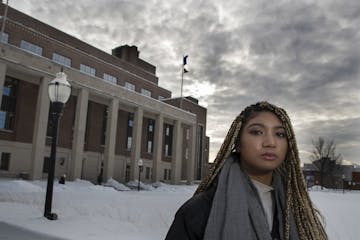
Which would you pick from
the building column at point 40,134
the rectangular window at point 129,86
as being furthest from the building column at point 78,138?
the rectangular window at point 129,86

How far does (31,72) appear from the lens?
34.7 meters

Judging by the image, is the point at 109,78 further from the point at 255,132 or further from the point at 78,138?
the point at 255,132

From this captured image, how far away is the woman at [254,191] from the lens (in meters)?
1.98

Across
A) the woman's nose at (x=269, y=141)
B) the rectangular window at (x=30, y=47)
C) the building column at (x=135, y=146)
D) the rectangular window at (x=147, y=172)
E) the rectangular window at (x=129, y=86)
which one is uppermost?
the rectangular window at (x=30, y=47)

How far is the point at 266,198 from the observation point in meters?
2.28

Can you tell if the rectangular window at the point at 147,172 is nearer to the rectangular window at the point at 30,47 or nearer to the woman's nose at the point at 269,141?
Answer: the rectangular window at the point at 30,47

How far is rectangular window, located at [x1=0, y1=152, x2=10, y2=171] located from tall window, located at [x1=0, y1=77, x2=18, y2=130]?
119 inches

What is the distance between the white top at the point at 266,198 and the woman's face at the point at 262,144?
8cm

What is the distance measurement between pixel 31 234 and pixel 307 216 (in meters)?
7.50

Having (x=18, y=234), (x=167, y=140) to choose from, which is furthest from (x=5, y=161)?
(x=18, y=234)

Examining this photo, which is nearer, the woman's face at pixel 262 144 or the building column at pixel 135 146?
the woman's face at pixel 262 144

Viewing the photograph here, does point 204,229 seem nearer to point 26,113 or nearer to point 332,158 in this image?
point 26,113

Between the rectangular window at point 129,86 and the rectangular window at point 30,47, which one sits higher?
the rectangular window at point 30,47

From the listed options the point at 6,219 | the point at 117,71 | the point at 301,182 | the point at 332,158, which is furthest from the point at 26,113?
the point at 332,158
